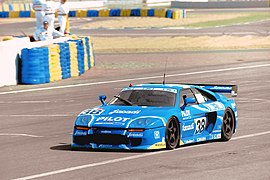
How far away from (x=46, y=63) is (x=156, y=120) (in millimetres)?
14861

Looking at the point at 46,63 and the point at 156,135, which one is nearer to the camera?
the point at 156,135

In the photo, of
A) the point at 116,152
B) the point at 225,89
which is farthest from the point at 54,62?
the point at 116,152

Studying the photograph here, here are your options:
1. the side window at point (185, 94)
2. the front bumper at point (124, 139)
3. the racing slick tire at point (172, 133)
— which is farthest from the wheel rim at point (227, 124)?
the front bumper at point (124, 139)

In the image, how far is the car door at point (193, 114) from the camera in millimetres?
15141

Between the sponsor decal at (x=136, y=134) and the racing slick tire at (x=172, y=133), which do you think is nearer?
the sponsor decal at (x=136, y=134)

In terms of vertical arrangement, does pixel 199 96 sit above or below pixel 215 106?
above

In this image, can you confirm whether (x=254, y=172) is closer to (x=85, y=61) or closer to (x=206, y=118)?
(x=206, y=118)

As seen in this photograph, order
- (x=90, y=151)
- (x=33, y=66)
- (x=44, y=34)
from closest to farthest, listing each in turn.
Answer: (x=90, y=151)
(x=33, y=66)
(x=44, y=34)

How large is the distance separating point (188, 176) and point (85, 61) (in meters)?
21.4

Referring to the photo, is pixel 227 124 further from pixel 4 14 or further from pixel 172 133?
pixel 4 14

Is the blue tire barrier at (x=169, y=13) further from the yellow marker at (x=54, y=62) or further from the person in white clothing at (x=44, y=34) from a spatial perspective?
the yellow marker at (x=54, y=62)

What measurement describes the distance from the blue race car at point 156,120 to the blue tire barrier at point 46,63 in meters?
12.8

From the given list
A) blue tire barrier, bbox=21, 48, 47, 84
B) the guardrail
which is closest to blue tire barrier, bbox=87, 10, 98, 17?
the guardrail

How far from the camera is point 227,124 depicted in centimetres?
1652
